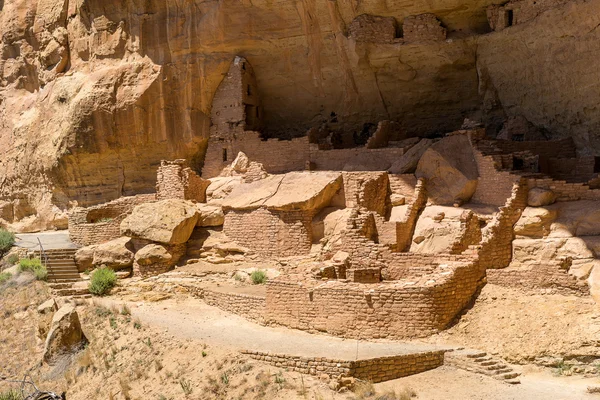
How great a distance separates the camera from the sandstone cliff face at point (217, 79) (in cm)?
1805

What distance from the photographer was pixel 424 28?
18281 millimetres

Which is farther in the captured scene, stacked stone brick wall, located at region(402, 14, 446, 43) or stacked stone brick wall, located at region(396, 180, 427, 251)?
stacked stone brick wall, located at region(402, 14, 446, 43)

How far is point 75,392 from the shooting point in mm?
12750

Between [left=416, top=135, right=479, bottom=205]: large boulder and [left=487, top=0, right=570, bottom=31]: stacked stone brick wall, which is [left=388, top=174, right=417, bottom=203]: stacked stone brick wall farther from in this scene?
[left=487, top=0, right=570, bottom=31]: stacked stone brick wall

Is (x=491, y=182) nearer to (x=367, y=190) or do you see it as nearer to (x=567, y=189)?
(x=567, y=189)

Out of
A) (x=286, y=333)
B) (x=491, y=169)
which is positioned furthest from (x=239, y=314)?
(x=491, y=169)

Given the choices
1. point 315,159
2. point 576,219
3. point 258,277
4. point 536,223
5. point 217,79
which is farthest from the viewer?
point 217,79

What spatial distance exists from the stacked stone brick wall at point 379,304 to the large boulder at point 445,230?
103cm

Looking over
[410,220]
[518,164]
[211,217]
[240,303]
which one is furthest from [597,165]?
[211,217]

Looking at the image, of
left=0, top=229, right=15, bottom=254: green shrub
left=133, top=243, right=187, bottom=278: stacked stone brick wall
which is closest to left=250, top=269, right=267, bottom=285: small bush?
left=133, top=243, right=187, bottom=278: stacked stone brick wall

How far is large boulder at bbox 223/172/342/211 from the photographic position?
53.9 ft

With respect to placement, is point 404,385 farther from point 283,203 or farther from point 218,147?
point 218,147

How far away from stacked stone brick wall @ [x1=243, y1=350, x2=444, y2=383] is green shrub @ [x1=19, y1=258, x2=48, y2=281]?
686 cm

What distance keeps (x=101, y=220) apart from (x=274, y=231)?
5.18 meters
